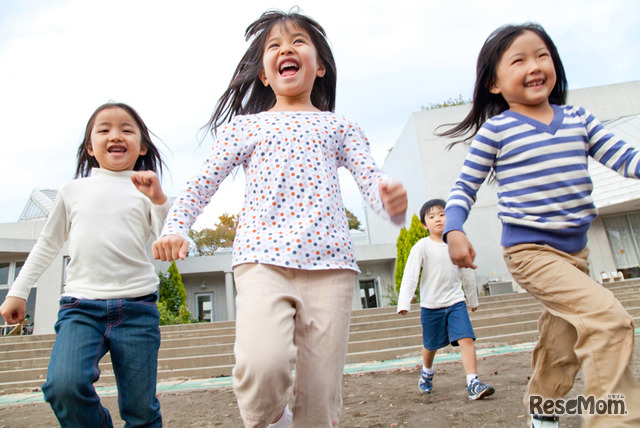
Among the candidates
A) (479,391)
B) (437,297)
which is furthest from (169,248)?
(437,297)

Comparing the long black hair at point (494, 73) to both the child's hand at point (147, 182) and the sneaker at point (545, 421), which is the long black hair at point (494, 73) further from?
the child's hand at point (147, 182)

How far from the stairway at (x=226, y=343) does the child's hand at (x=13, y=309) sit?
5184 millimetres

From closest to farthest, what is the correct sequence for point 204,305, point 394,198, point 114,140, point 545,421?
point 394,198 < point 545,421 < point 114,140 < point 204,305

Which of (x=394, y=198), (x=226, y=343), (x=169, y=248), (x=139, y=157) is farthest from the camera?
(x=226, y=343)

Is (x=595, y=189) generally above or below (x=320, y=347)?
above

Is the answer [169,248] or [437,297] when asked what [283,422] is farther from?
[437,297]

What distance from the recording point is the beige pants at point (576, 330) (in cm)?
159

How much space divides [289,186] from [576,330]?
1.35 meters

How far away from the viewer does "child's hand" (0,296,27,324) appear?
221 centimetres

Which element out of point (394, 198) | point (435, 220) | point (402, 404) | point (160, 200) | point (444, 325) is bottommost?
point (402, 404)

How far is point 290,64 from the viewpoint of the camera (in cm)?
209

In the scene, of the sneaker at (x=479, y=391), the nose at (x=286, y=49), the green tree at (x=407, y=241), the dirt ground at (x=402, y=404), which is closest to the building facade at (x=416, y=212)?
the green tree at (x=407, y=241)

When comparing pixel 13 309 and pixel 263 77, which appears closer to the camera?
pixel 13 309

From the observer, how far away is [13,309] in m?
2.24
